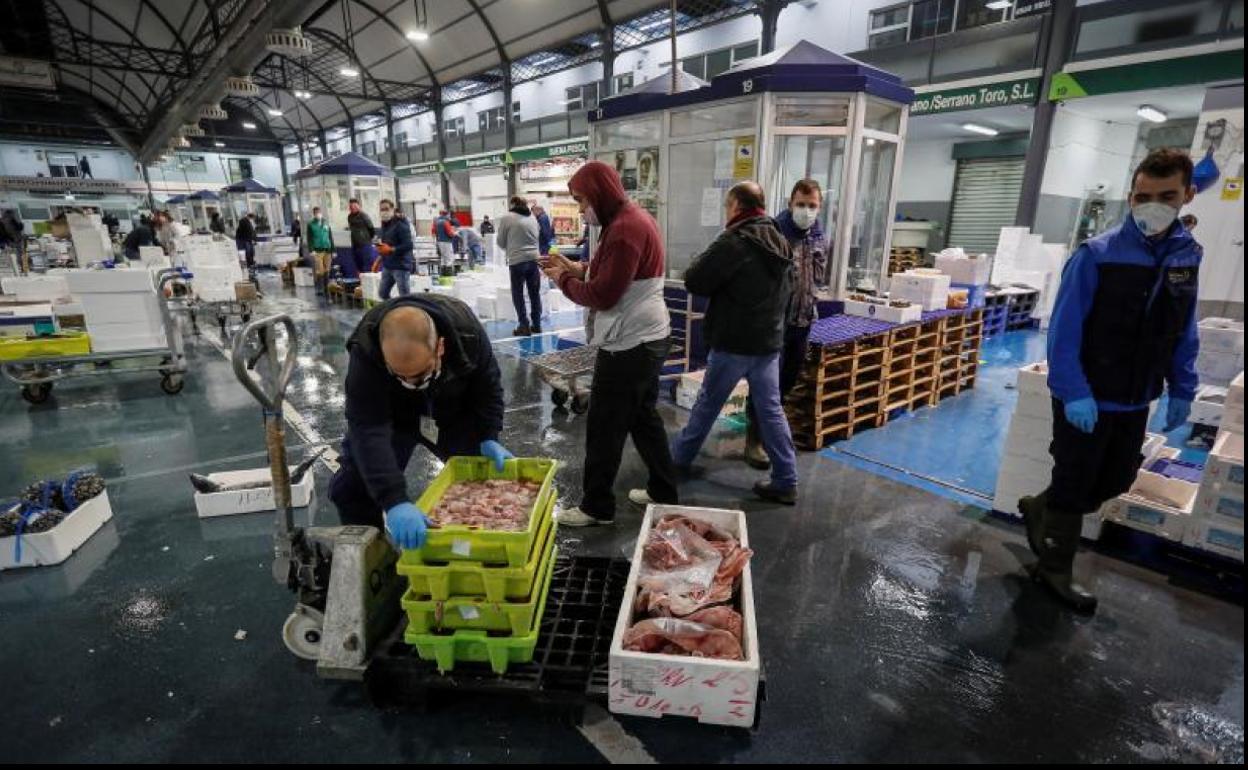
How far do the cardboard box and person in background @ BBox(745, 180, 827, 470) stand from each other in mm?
1070

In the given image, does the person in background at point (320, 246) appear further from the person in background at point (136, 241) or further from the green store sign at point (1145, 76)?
the green store sign at point (1145, 76)

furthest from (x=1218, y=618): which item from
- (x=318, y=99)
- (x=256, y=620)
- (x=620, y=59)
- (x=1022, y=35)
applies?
(x=318, y=99)

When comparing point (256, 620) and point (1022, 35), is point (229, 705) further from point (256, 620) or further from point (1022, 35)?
point (1022, 35)

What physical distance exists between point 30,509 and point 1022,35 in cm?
1272

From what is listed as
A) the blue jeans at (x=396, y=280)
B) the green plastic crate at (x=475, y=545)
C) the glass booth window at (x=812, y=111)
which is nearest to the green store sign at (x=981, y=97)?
the glass booth window at (x=812, y=111)

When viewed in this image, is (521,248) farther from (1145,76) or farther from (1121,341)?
(1145,76)

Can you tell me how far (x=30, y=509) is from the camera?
10.7 feet

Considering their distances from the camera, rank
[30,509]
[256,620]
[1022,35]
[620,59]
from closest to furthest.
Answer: [256,620], [30,509], [1022,35], [620,59]

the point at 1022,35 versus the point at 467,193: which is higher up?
the point at 1022,35

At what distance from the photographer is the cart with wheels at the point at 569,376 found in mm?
5273

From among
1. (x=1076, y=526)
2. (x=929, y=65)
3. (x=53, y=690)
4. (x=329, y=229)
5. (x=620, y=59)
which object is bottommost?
(x=53, y=690)

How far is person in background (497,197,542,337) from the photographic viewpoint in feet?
26.2

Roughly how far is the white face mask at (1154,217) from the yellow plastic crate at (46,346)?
805 cm

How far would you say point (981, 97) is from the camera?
9422 mm
